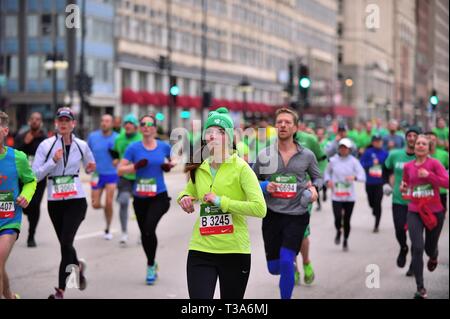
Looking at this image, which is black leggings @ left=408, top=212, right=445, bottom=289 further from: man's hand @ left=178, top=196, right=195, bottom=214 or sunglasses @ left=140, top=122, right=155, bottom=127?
man's hand @ left=178, top=196, right=195, bottom=214

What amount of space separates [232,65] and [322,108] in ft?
45.4

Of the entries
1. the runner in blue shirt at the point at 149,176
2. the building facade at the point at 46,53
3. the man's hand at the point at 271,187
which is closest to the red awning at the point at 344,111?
the building facade at the point at 46,53

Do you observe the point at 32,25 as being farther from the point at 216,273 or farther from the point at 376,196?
the point at 216,273

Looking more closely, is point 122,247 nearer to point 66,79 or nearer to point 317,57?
point 66,79

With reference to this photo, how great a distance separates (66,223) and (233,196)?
3351 millimetres

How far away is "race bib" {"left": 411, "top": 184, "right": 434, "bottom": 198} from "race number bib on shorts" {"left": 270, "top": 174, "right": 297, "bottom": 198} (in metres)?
1.73

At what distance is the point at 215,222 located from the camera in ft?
19.4

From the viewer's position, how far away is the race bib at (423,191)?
9.26 meters

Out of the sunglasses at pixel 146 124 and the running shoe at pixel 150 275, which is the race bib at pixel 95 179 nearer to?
the sunglasses at pixel 146 124

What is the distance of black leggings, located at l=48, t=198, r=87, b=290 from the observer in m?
8.76
